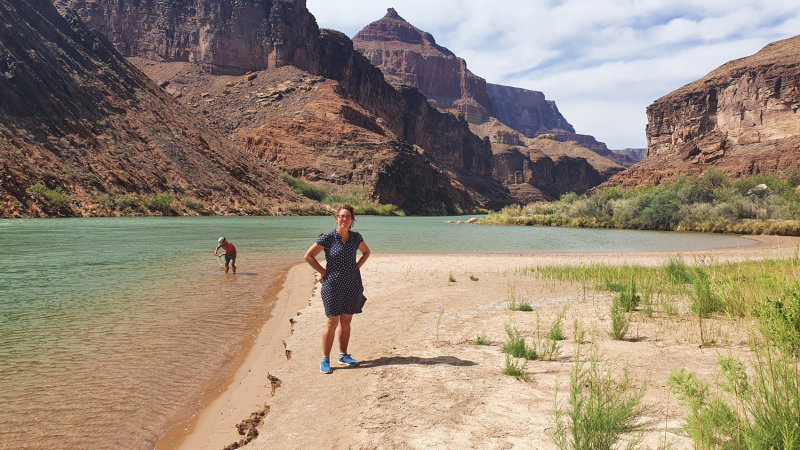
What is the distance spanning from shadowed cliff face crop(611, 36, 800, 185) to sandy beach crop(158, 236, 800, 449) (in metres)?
87.6

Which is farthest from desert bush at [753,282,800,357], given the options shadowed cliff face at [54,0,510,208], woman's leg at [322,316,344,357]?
shadowed cliff face at [54,0,510,208]

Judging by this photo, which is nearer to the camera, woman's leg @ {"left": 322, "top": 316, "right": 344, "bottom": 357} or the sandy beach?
the sandy beach

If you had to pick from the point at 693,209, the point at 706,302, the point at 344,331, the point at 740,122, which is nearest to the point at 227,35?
the point at 693,209

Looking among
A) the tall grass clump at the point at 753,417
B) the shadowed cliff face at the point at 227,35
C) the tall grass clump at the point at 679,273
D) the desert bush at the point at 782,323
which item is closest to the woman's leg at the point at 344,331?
the tall grass clump at the point at 753,417

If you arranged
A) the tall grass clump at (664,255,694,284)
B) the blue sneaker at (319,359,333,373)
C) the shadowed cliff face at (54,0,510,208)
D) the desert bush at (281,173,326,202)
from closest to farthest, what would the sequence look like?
the blue sneaker at (319,359,333,373) → the tall grass clump at (664,255,694,284) → the desert bush at (281,173,326,202) → the shadowed cliff face at (54,0,510,208)

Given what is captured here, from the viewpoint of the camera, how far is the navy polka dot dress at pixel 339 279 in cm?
561

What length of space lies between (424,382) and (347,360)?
48.9 inches

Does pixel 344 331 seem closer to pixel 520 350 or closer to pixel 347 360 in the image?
pixel 347 360

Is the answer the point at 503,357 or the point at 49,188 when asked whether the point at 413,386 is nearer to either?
the point at 503,357

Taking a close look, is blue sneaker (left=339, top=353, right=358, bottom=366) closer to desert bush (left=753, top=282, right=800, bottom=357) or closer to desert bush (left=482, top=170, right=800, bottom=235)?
desert bush (left=753, top=282, right=800, bottom=357)

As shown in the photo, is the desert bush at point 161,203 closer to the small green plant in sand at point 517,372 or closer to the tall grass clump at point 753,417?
the small green plant in sand at point 517,372

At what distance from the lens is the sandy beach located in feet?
12.1

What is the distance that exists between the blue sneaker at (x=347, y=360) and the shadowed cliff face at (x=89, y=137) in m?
43.2

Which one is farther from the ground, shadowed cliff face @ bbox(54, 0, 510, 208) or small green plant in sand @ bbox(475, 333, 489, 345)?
shadowed cliff face @ bbox(54, 0, 510, 208)
